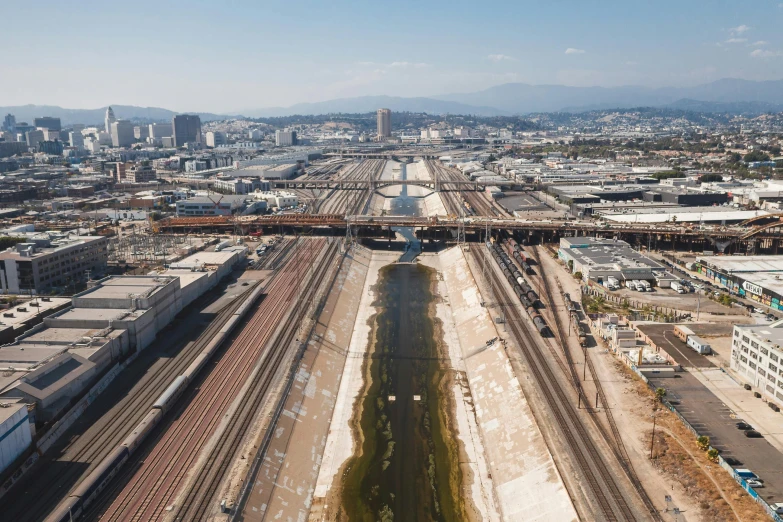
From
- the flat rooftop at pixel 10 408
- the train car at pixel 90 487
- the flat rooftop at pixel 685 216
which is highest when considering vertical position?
the flat rooftop at pixel 685 216

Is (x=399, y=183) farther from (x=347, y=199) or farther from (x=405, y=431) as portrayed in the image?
(x=405, y=431)

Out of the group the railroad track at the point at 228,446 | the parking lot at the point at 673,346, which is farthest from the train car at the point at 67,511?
the parking lot at the point at 673,346

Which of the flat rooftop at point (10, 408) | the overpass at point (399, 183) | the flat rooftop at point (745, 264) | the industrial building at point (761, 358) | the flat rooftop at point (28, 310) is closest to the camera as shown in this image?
the flat rooftop at point (10, 408)

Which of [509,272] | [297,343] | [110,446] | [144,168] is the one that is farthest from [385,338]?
[144,168]

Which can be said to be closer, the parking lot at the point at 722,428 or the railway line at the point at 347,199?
the parking lot at the point at 722,428

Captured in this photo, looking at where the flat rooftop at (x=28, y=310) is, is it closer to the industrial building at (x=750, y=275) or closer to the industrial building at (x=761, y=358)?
the industrial building at (x=761, y=358)

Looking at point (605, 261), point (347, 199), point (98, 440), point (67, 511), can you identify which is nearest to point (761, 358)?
point (605, 261)

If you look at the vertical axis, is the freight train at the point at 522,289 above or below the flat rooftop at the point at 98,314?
below
